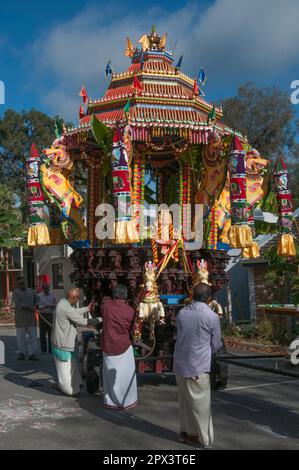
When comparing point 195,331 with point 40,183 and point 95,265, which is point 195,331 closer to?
point 95,265

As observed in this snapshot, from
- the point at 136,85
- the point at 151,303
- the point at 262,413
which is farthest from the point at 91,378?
the point at 136,85

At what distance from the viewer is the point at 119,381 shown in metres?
7.17

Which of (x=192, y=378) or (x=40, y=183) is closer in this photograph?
(x=192, y=378)

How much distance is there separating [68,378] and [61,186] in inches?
144

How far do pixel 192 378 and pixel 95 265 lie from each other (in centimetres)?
440

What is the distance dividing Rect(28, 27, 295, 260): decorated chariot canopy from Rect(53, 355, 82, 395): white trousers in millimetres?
2116

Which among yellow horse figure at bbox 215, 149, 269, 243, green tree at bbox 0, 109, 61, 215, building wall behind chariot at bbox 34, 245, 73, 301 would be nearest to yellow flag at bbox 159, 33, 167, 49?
yellow horse figure at bbox 215, 149, 269, 243

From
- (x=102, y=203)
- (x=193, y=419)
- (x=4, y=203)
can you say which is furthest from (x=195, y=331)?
(x=4, y=203)

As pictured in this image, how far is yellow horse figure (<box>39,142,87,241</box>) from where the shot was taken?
9898 millimetres

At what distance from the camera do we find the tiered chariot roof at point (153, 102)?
30.5 ft

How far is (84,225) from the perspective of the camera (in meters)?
10.5

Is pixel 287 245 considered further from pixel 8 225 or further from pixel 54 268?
pixel 54 268

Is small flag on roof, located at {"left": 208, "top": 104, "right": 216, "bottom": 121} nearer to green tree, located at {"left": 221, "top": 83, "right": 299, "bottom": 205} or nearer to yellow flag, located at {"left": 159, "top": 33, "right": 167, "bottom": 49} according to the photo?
yellow flag, located at {"left": 159, "top": 33, "right": 167, "bottom": 49}

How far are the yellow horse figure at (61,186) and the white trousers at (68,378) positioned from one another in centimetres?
288
